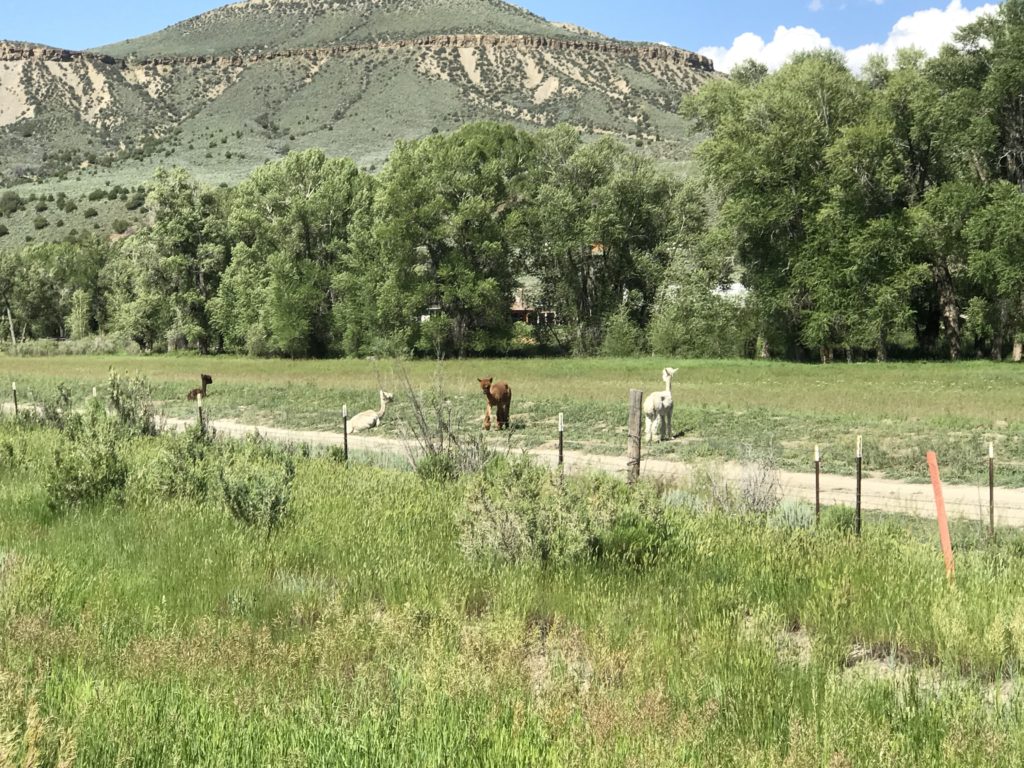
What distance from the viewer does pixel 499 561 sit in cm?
739

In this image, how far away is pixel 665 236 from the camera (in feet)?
180

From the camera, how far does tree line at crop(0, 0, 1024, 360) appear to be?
42094mm

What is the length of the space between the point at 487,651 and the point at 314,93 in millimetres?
169352

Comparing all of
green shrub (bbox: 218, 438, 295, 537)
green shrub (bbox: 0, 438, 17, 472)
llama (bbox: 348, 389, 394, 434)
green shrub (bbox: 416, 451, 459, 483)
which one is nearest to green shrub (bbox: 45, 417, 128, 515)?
green shrub (bbox: 218, 438, 295, 537)

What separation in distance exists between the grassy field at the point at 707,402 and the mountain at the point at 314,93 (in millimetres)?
74942

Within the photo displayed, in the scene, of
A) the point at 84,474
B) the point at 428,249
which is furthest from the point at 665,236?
the point at 84,474

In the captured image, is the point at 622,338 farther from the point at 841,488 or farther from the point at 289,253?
the point at 841,488

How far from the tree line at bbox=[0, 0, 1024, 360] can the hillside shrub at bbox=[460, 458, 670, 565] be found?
3277 cm

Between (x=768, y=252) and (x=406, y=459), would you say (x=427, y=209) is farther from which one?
(x=406, y=459)

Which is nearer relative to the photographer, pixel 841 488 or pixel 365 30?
pixel 841 488

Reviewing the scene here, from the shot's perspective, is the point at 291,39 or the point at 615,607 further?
the point at 291,39

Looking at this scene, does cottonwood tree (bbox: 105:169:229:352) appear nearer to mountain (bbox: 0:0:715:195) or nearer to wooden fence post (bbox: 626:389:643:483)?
mountain (bbox: 0:0:715:195)

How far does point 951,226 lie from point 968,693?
42.3 m

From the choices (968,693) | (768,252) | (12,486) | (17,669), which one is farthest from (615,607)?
(768,252)
